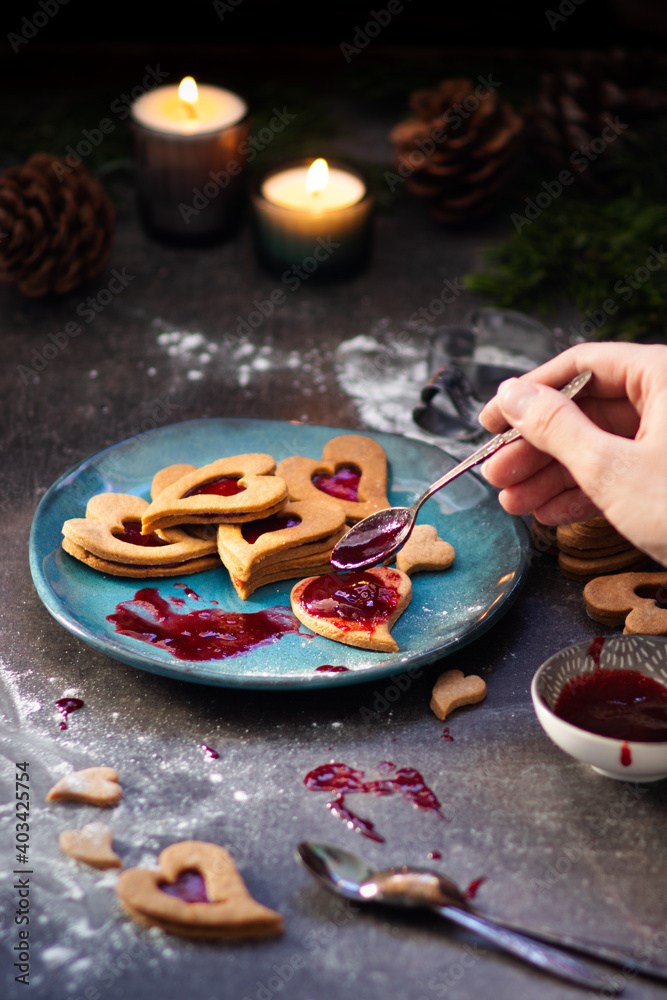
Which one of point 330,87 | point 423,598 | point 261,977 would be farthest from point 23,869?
point 330,87

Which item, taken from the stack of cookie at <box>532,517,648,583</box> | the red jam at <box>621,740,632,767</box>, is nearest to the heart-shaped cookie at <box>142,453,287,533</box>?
the stack of cookie at <box>532,517,648,583</box>

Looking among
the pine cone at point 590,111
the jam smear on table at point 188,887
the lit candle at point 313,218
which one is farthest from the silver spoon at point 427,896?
the pine cone at point 590,111

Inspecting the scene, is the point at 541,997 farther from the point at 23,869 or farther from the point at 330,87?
the point at 330,87

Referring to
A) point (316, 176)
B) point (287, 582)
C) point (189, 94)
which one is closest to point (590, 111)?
point (316, 176)

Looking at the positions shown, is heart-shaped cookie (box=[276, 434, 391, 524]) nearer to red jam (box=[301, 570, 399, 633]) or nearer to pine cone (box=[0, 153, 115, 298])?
red jam (box=[301, 570, 399, 633])

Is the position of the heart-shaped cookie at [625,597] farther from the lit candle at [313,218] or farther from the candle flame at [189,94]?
the candle flame at [189,94]

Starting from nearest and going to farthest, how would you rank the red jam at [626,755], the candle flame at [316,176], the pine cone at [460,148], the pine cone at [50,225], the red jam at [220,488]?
the red jam at [626,755] → the red jam at [220,488] → the pine cone at [50,225] → the candle flame at [316,176] → the pine cone at [460,148]
